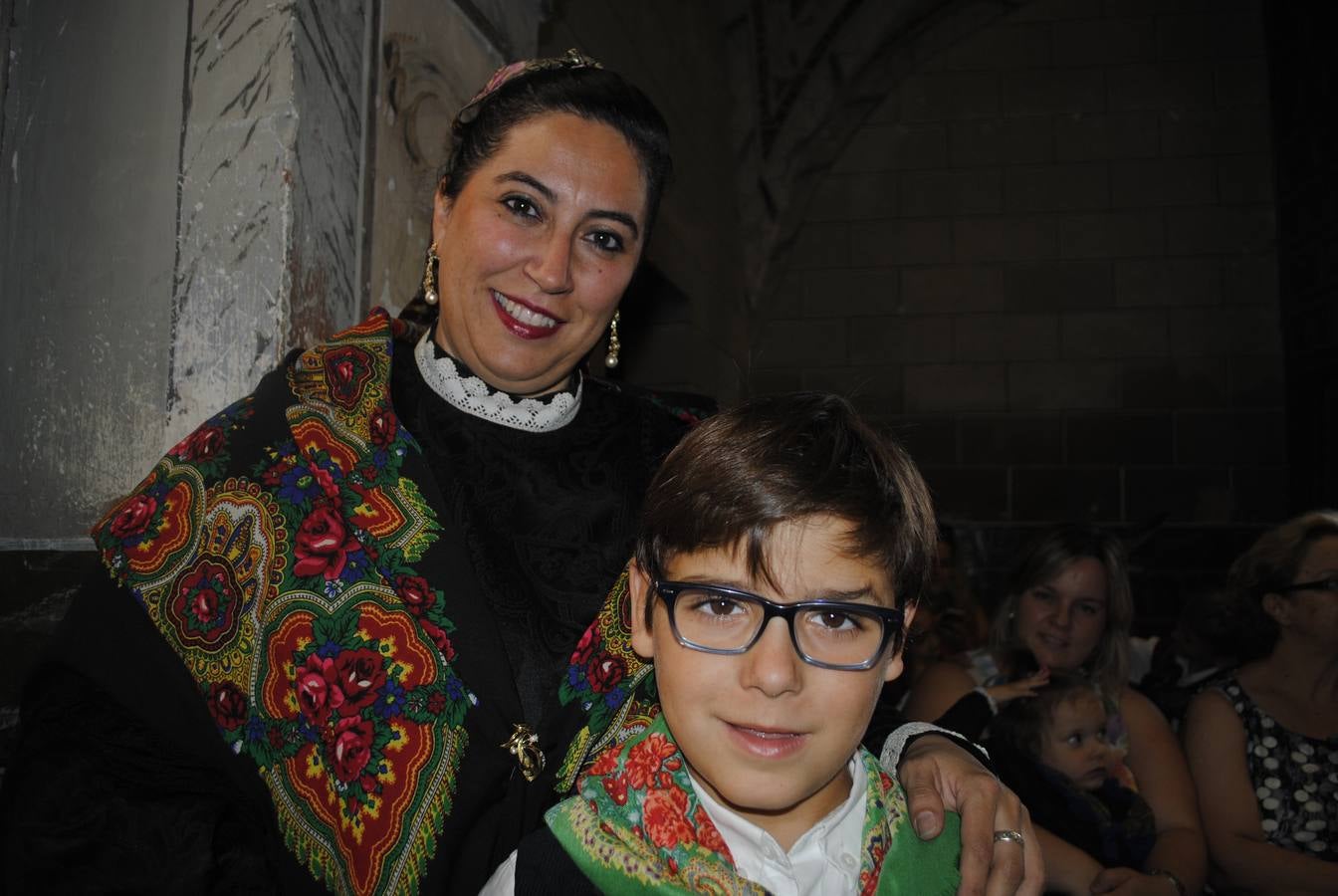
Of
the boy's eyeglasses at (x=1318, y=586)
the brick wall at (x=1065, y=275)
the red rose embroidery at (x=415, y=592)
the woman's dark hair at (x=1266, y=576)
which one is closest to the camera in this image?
the red rose embroidery at (x=415, y=592)

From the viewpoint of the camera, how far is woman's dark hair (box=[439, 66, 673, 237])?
5.03 feet

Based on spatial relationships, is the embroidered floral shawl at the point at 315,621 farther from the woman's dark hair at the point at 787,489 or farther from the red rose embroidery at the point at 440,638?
the woman's dark hair at the point at 787,489

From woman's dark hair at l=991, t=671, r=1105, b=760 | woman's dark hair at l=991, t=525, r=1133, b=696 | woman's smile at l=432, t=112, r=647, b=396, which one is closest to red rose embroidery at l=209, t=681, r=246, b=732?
woman's smile at l=432, t=112, r=647, b=396

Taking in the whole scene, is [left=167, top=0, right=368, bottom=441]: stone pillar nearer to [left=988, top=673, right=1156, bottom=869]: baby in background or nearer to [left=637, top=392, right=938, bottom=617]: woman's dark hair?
[left=637, top=392, right=938, bottom=617]: woman's dark hair

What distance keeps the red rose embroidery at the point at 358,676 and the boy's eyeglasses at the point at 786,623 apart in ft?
1.20

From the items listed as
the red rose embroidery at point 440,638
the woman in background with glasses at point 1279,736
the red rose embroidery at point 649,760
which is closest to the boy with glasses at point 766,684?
the red rose embroidery at point 649,760

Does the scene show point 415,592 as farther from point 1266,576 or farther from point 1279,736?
point 1266,576

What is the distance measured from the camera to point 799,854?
1.16 metres

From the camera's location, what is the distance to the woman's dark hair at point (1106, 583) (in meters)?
2.94

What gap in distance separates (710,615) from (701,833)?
23cm

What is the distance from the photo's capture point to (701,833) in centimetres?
112

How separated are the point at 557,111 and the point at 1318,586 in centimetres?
246

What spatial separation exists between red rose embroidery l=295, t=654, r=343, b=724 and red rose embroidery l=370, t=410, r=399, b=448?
0.31 meters

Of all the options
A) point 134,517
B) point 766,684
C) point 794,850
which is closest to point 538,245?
point 134,517
